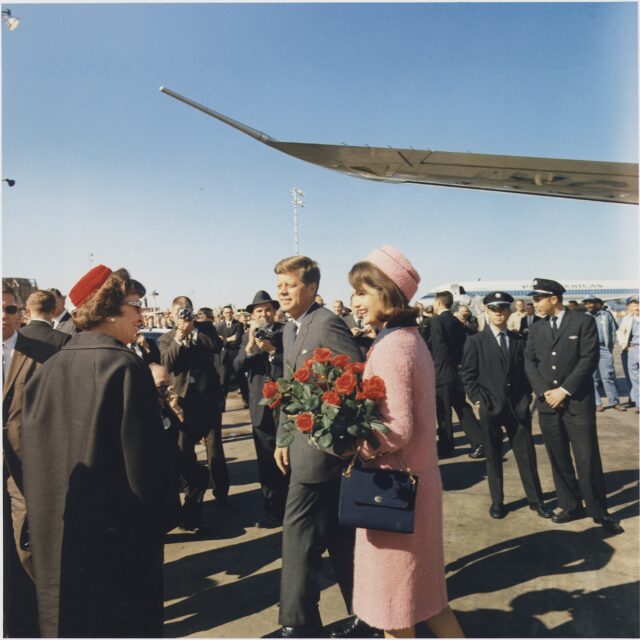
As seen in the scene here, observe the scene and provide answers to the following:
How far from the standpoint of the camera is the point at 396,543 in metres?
2.03

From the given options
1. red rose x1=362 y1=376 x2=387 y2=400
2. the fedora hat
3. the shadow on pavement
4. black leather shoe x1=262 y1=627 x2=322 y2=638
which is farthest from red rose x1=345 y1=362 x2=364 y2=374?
the fedora hat

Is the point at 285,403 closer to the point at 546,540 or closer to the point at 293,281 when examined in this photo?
the point at 293,281

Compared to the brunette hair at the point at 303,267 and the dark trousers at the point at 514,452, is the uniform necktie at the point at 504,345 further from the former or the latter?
the brunette hair at the point at 303,267

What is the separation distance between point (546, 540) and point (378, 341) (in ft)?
9.42

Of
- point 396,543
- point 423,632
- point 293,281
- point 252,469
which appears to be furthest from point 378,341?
point 252,469

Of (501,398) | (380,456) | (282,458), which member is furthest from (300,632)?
(501,398)

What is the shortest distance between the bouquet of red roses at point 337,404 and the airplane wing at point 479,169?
229 cm

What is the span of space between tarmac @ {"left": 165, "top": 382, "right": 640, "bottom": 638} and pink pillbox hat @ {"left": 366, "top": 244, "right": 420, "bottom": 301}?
1.25 meters

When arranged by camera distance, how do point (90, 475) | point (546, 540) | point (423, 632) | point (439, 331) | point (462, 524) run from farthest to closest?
1. point (439, 331)
2. point (462, 524)
3. point (546, 540)
4. point (423, 632)
5. point (90, 475)

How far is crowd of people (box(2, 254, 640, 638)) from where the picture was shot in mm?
1797

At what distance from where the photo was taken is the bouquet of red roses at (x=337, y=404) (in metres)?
1.90

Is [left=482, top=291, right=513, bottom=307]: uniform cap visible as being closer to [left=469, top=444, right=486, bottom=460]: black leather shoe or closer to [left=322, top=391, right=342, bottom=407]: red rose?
[left=469, top=444, right=486, bottom=460]: black leather shoe

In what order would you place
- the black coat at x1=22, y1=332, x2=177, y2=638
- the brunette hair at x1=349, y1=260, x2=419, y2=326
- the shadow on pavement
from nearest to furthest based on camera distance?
the black coat at x1=22, y1=332, x2=177, y2=638 → the brunette hair at x1=349, y1=260, x2=419, y2=326 → the shadow on pavement

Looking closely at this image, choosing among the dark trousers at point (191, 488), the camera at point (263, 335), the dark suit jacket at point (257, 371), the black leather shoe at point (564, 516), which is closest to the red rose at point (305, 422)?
the camera at point (263, 335)
